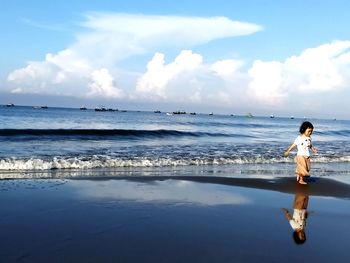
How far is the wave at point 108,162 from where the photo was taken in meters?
14.7

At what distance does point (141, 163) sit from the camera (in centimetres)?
1642

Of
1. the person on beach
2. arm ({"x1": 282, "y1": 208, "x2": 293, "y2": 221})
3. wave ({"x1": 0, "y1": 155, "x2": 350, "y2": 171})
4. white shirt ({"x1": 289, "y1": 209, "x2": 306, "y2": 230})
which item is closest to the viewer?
white shirt ({"x1": 289, "y1": 209, "x2": 306, "y2": 230})

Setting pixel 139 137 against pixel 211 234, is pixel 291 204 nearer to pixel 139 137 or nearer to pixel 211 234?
pixel 211 234

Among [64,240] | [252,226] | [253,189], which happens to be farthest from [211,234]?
[253,189]

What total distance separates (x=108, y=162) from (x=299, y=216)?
31.4ft

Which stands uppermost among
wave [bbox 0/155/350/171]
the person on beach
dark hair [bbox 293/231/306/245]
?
the person on beach

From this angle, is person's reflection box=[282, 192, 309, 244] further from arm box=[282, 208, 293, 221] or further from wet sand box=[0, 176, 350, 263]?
wet sand box=[0, 176, 350, 263]

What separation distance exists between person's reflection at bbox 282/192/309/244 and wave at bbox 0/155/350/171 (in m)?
7.36

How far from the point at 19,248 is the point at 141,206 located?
297cm

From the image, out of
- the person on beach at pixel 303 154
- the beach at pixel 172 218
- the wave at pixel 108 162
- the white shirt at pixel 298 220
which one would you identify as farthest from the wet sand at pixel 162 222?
the wave at pixel 108 162

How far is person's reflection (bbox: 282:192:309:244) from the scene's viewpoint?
20.4 ft

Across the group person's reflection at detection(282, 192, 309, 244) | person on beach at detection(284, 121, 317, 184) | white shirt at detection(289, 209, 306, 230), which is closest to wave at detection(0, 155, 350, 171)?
person on beach at detection(284, 121, 317, 184)

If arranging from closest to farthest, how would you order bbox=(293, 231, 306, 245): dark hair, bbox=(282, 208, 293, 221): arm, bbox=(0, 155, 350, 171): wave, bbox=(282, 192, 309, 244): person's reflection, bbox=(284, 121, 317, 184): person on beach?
bbox=(293, 231, 306, 245): dark hair
bbox=(282, 192, 309, 244): person's reflection
bbox=(282, 208, 293, 221): arm
bbox=(284, 121, 317, 184): person on beach
bbox=(0, 155, 350, 171): wave

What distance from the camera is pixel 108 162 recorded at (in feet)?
52.4
